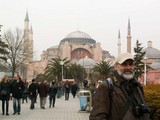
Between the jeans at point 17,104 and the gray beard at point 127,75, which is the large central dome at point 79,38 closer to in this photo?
the jeans at point 17,104

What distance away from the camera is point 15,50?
53.2 m

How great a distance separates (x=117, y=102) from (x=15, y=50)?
5006 cm

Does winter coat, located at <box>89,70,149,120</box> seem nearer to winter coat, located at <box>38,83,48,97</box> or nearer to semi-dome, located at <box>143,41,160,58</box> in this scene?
winter coat, located at <box>38,83,48,97</box>

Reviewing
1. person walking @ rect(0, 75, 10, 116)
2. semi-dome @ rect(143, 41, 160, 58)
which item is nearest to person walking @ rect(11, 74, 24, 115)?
person walking @ rect(0, 75, 10, 116)

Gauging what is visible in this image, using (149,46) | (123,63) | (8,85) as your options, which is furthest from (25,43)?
(149,46)

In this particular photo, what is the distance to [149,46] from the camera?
109 meters

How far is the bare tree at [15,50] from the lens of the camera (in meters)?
52.9

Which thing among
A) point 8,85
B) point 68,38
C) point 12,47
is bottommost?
point 8,85

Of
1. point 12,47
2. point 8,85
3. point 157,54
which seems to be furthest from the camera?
point 157,54

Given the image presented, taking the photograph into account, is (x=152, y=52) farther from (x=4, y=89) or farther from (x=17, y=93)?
(x=4, y=89)

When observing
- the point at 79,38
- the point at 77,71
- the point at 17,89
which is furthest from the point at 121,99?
the point at 79,38

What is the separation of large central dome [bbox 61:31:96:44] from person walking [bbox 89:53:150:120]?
127021 millimetres

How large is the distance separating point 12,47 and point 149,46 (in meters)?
62.3

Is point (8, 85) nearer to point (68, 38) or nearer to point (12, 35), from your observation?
point (12, 35)
